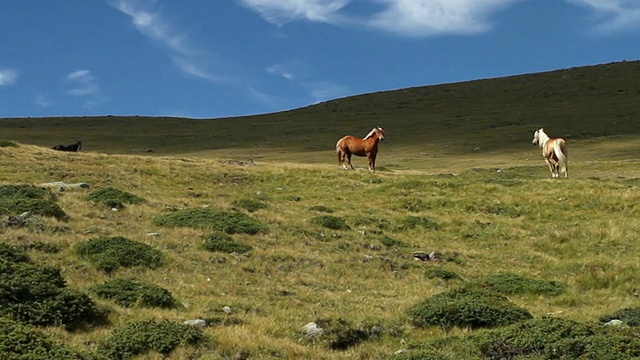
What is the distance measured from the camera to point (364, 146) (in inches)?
1451

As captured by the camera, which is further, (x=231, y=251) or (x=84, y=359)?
(x=231, y=251)

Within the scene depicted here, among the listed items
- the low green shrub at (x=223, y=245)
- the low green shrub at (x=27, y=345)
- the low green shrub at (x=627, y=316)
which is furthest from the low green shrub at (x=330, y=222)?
the low green shrub at (x=27, y=345)

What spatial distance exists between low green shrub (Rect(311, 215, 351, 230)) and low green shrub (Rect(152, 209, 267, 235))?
1.96 m

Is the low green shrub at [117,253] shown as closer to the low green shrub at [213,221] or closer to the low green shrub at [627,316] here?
the low green shrub at [213,221]

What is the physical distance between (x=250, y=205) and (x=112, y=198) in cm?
453

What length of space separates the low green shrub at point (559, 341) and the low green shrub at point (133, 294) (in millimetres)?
4825

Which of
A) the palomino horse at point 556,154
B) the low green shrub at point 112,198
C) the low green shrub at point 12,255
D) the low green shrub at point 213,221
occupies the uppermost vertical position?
the palomino horse at point 556,154

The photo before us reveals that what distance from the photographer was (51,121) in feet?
376

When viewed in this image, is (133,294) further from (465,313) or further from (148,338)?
(465,313)

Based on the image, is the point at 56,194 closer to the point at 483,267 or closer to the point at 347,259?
the point at 347,259

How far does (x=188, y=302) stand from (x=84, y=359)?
3750mm

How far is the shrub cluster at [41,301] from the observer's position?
8805mm

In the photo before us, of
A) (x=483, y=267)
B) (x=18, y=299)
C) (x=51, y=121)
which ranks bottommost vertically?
(x=483, y=267)

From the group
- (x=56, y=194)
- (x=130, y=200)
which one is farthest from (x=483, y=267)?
(x=56, y=194)
